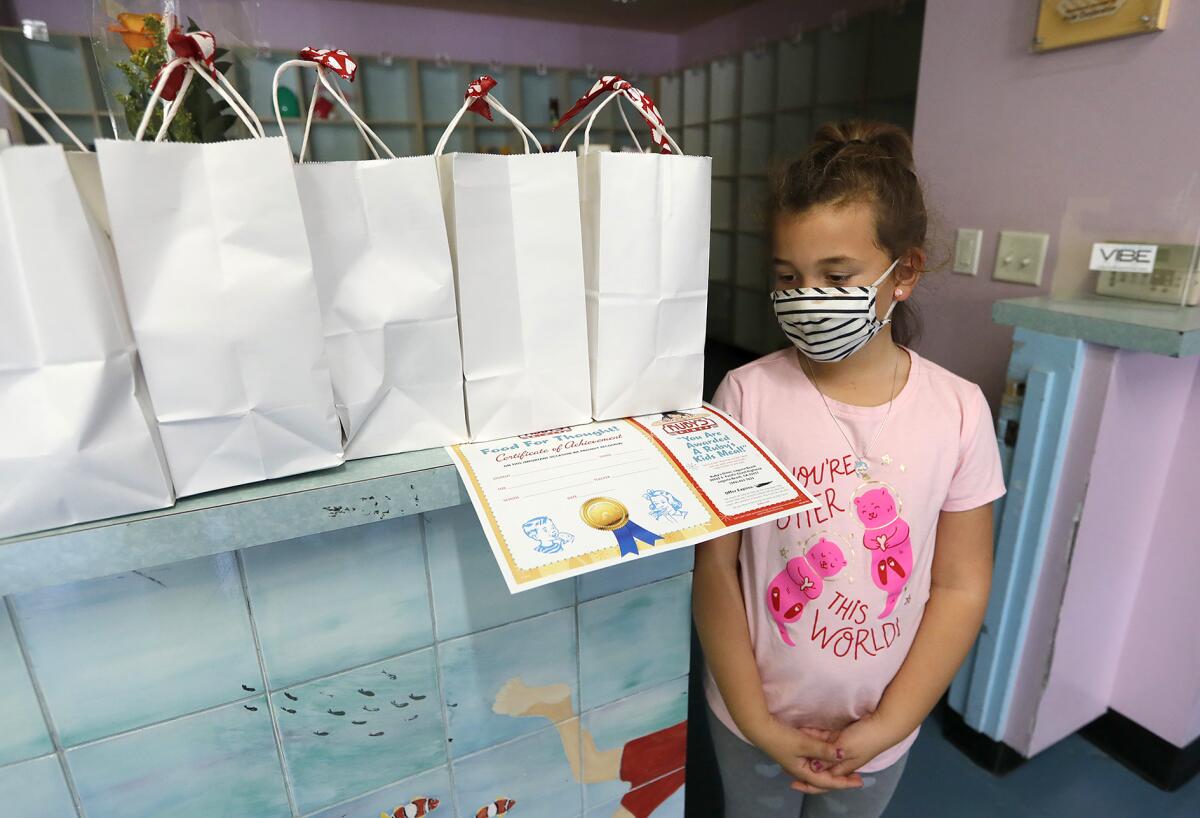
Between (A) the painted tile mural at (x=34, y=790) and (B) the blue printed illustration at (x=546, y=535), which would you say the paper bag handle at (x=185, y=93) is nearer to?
(B) the blue printed illustration at (x=546, y=535)

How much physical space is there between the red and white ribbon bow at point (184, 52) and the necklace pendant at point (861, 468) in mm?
771

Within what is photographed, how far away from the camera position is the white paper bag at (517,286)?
0.56 metres

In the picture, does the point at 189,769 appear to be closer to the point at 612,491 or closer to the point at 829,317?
the point at 612,491

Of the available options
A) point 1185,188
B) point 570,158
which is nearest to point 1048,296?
point 1185,188

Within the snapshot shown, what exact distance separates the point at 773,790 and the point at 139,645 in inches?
32.5

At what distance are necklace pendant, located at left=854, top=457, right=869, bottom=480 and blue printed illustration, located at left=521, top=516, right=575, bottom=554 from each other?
459 millimetres

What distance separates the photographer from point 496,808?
831 mm

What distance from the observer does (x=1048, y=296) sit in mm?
1456

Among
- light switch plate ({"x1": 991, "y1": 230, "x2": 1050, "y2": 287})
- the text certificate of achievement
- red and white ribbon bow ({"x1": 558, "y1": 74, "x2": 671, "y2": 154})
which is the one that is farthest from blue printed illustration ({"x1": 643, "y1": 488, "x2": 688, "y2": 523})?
light switch plate ({"x1": 991, "y1": 230, "x2": 1050, "y2": 287})

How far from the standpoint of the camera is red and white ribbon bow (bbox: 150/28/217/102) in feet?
1.50

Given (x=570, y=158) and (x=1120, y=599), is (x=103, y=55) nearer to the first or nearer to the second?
(x=570, y=158)

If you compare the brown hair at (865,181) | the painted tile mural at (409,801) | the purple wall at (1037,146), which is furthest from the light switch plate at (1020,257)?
the painted tile mural at (409,801)

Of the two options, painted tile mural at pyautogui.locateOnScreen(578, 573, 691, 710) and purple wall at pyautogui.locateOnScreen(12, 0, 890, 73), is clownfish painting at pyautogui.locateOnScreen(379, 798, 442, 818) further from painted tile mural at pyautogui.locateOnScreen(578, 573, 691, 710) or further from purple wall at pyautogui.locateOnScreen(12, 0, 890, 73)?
purple wall at pyautogui.locateOnScreen(12, 0, 890, 73)

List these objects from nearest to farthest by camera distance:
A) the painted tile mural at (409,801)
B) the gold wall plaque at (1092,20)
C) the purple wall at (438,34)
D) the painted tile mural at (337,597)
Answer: the painted tile mural at (337,597), the painted tile mural at (409,801), the gold wall plaque at (1092,20), the purple wall at (438,34)
